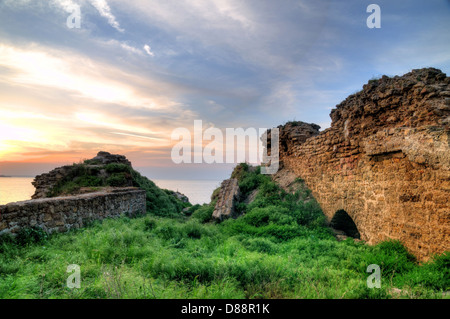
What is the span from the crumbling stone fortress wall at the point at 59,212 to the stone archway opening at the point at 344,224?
8.12 m

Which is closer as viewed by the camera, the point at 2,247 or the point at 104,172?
the point at 2,247

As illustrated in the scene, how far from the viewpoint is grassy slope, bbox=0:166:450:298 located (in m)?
3.58

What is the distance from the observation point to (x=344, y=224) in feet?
30.1

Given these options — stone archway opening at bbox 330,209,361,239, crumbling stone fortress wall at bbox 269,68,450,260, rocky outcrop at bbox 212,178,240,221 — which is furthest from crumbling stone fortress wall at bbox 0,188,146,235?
stone archway opening at bbox 330,209,361,239

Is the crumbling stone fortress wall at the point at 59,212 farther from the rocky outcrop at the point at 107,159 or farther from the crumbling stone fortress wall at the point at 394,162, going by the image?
the crumbling stone fortress wall at the point at 394,162

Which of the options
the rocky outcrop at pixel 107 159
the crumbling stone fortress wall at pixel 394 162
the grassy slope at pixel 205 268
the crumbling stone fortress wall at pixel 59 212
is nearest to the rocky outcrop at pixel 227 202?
the grassy slope at pixel 205 268

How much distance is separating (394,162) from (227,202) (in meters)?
7.31

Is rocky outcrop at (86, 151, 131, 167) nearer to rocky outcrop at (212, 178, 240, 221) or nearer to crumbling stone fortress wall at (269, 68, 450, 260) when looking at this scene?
rocky outcrop at (212, 178, 240, 221)

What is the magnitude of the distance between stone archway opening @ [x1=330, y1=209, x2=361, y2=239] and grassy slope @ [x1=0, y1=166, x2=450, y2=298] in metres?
1.30

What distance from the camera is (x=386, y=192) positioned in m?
6.55

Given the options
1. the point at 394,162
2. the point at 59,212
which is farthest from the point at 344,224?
the point at 59,212
